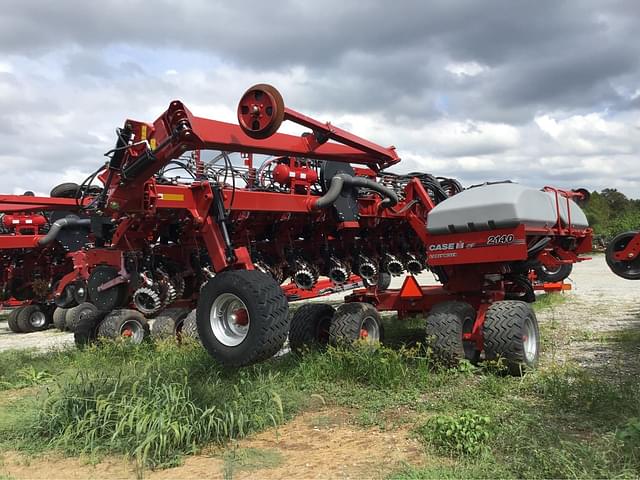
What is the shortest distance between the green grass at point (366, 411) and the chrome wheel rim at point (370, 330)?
489 mm

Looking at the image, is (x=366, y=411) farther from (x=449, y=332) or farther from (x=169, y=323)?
(x=169, y=323)

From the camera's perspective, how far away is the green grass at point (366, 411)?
3.89m

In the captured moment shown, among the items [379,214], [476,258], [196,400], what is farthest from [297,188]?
[196,400]

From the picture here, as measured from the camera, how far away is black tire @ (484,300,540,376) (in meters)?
6.04

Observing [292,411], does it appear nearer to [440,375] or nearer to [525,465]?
[440,375]

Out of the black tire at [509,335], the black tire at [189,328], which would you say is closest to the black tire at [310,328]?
the black tire at [189,328]

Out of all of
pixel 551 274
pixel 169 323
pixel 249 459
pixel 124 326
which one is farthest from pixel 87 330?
pixel 551 274

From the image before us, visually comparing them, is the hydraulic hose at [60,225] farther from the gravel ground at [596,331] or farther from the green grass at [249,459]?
the gravel ground at [596,331]

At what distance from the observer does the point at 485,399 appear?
209 inches

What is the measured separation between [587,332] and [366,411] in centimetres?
521

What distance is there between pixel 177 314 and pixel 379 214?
3495mm

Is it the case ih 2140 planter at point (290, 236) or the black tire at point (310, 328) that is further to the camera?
the black tire at point (310, 328)

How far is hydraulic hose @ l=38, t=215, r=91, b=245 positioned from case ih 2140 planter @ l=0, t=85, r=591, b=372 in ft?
6.40

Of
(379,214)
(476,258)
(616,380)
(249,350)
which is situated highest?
(379,214)
